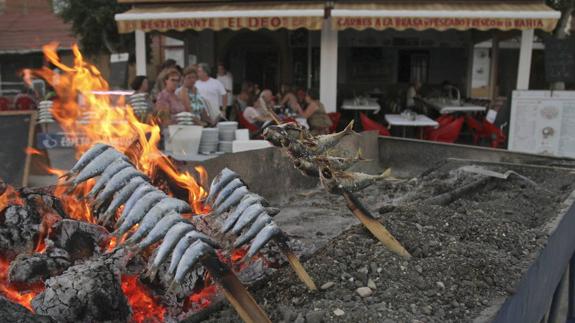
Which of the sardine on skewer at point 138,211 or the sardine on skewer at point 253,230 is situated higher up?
the sardine on skewer at point 138,211

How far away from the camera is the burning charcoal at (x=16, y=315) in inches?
69.2

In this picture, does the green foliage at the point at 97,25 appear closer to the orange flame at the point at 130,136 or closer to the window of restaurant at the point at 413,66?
the window of restaurant at the point at 413,66

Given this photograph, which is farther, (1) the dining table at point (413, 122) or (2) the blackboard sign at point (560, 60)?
(1) the dining table at point (413, 122)

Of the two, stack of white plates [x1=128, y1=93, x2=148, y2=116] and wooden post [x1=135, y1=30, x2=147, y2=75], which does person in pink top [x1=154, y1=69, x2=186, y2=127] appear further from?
wooden post [x1=135, y1=30, x2=147, y2=75]

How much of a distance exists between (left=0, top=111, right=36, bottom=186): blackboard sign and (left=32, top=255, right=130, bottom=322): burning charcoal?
4663 mm

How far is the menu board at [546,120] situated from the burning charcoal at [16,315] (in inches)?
316

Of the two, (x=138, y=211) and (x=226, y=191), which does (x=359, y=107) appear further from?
(x=138, y=211)

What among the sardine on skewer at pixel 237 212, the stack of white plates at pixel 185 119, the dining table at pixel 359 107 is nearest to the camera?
the sardine on skewer at pixel 237 212

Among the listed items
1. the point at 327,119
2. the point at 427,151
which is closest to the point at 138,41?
the point at 327,119

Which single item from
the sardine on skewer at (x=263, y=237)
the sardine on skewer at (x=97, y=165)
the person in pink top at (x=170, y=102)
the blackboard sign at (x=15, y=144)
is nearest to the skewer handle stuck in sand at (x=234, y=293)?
the sardine on skewer at (x=263, y=237)

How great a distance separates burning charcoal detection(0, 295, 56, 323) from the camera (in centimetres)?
176

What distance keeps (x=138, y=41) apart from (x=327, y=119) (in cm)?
536

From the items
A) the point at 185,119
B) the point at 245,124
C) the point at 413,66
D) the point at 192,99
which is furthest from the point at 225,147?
Result: the point at 413,66

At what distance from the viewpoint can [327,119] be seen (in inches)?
336
